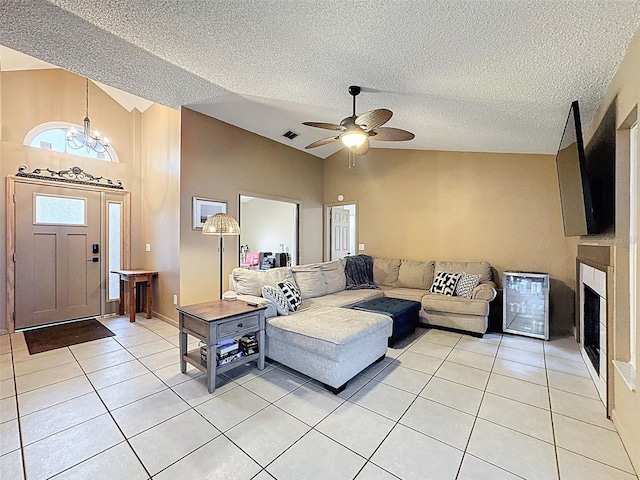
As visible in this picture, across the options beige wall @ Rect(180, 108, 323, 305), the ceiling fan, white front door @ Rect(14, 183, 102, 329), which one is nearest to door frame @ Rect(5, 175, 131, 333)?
white front door @ Rect(14, 183, 102, 329)

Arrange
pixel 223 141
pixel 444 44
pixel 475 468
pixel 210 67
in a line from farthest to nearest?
pixel 223 141 < pixel 210 67 < pixel 444 44 < pixel 475 468

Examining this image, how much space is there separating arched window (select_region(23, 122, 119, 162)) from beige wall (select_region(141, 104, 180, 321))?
67cm

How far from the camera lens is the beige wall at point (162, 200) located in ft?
13.3

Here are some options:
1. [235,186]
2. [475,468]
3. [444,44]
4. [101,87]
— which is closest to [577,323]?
[475,468]

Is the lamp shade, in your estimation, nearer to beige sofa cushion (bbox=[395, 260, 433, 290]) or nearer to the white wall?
beige sofa cushion (bbox=[395, 260, 433, 290])

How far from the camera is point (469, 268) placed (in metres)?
4.48

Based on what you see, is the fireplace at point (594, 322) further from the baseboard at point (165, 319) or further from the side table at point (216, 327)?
the baseboard at point (165, 319)

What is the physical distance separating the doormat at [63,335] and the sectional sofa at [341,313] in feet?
6.86

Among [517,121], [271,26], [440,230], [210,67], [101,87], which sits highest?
[101,87]

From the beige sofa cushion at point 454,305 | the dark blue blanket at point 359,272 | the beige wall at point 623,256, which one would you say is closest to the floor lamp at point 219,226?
the dark blue blanket at point 359,272

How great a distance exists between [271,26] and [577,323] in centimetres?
468

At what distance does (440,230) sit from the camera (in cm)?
500

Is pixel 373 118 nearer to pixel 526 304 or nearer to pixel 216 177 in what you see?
pixel 216 177

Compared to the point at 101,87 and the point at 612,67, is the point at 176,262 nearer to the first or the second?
the point at 101,87
